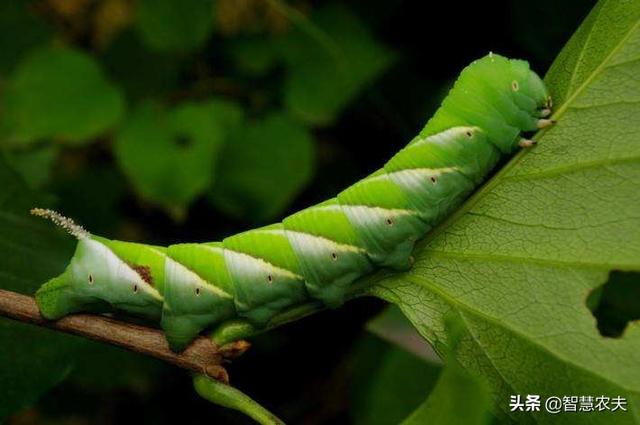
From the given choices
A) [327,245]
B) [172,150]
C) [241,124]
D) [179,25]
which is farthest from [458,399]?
[179,25]

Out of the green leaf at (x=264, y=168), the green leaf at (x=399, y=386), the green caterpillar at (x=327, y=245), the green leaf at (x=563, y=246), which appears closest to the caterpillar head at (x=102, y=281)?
the green caterpillar at (x=327, y=245)

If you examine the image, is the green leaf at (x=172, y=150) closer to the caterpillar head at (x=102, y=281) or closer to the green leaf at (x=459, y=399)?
the caterpillar head at (x=102, y=281)

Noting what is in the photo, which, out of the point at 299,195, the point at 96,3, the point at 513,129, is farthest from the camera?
the point at 96,3

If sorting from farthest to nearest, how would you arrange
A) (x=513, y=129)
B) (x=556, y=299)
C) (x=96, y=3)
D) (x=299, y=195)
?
(x=96, y=3) < (x=299, y=195) < (x=513, y=129) < (x=556, y=299)

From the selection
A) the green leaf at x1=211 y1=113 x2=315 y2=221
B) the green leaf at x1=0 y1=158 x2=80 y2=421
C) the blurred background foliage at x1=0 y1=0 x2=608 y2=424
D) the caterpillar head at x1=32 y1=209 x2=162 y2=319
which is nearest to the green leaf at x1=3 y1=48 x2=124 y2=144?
the blurred background foliage at x1=0 y1=0 x2=608 y2=424

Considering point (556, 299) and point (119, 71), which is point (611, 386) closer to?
point (556, 299)

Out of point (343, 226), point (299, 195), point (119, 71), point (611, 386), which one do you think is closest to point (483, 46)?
point (299, 195)
